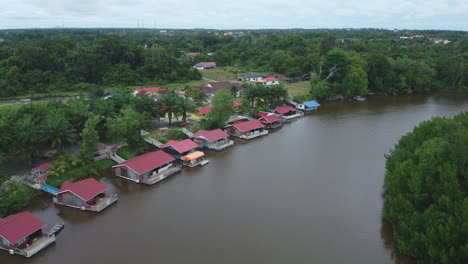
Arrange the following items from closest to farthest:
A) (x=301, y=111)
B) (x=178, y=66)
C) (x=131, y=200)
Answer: (x=131, y=200) → (x=301, y=111) → (x=178, y=66)

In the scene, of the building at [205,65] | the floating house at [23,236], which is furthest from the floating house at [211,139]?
the building at [205,65]

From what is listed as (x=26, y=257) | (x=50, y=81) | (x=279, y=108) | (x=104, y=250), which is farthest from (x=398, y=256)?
(x=50, y=81)

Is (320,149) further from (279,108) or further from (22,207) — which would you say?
(22,207)

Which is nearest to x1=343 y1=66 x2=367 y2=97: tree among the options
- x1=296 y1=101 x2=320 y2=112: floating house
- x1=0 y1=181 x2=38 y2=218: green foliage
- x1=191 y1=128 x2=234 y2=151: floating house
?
x1=296 y1=101 x2=320 y2=112: floating house

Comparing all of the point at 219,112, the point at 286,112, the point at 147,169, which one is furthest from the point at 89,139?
the point at 286,112

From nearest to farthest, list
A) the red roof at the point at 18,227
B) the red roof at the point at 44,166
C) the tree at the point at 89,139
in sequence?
1. the red roof at the point at 18,227
2. the red roof at the point at 44,166
3. the tree at the point at 89,139

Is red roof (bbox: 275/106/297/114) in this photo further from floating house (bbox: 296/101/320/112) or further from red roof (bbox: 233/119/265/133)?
red roof (bbox: 233/119/265/133)

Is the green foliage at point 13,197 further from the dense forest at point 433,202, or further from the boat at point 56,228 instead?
the dense forest at point 433,202

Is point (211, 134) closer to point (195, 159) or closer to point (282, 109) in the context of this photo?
point (195, 159)
